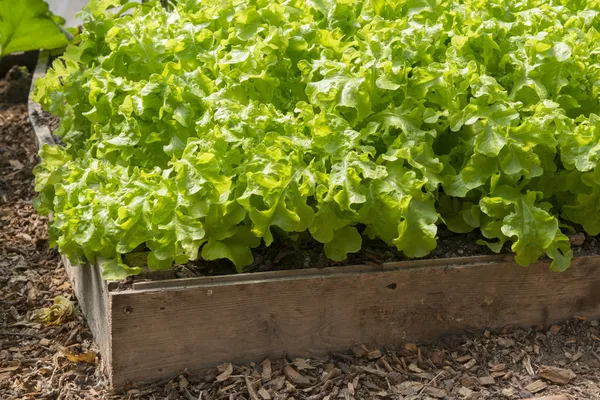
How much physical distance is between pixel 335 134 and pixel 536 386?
105cm

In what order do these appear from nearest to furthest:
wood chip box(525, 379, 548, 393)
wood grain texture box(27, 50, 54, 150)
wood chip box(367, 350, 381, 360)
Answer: wood chip box(525, 379, 548, 393) → wood chip box(367, 350, 381, 360) → wood grain texture box(27, 50, 54, 150)

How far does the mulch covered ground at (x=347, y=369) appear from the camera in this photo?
8.87 ft

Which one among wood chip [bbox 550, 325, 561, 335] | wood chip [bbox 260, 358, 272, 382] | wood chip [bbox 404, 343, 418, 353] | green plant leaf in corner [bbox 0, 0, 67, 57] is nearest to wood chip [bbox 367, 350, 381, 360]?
wood chip [bbox 404, 343, 418, 353]

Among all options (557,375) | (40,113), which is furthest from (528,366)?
(40,113)

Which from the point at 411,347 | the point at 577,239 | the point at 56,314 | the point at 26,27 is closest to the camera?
the point at 411,347

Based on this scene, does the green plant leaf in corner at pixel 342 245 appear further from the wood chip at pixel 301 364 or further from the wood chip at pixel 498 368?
the wood chip at pixel 498 368

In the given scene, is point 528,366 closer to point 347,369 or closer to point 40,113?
point 347,369

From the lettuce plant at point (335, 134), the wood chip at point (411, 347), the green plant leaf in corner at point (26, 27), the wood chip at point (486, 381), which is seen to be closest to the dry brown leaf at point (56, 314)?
the lettuce plant at point (335, 134)

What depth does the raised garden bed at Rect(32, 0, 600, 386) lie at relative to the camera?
8.66ft

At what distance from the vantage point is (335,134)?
270cm

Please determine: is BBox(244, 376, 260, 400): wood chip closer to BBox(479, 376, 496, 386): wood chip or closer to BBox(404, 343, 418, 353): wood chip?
BBox(404, 343, 418, 353): wood chip

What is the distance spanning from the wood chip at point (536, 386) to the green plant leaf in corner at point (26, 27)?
329 cm

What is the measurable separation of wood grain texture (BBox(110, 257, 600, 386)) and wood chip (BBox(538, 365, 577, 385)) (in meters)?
0.25

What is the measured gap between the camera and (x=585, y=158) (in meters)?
2.81
